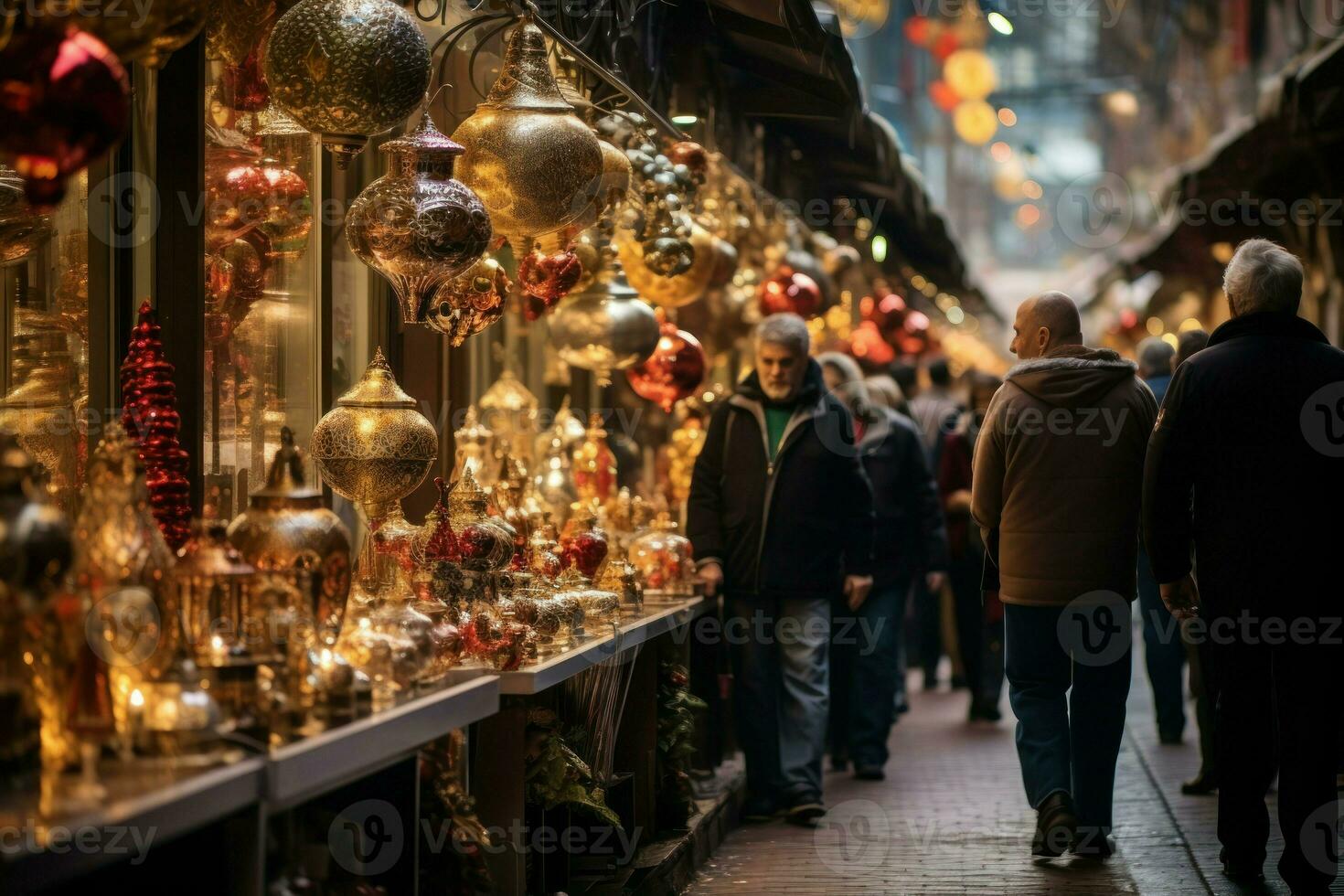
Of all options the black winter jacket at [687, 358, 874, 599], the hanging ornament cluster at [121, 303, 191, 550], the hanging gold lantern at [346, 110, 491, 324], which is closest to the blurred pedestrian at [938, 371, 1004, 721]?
the black winter jacket at [687, 358, 874, 599]

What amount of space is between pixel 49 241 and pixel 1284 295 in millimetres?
4103

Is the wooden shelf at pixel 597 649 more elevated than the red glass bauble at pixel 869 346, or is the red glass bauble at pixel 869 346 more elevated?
the red glass bauble at pixel 869 346

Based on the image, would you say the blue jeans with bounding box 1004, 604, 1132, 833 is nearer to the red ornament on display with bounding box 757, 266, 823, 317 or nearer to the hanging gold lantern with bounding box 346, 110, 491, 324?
the hanging gold lantern with bounding box 346, 110, 491, 324

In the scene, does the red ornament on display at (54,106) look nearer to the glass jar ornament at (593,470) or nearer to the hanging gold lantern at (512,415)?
the hanging gold lantern at (512,415)

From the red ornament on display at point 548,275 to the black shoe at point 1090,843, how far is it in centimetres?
289

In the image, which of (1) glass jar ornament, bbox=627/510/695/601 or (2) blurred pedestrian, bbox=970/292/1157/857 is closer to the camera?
(2) blurred pedestrian, bbox=970/292/1157/857

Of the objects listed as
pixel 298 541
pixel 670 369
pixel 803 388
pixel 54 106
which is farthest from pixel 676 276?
pixel 54 106

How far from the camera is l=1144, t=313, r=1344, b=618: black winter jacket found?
6.07 m

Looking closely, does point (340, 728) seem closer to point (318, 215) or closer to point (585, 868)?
point (585, 868)

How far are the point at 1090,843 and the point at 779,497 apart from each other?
2121mm

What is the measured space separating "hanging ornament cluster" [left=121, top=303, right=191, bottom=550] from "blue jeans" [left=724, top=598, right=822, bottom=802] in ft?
12.9

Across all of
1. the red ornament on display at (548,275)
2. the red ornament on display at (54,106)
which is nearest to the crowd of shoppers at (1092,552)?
the red ornament on display at (548,275)

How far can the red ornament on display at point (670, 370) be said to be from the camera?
8.78 meters

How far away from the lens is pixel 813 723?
8.16 m
